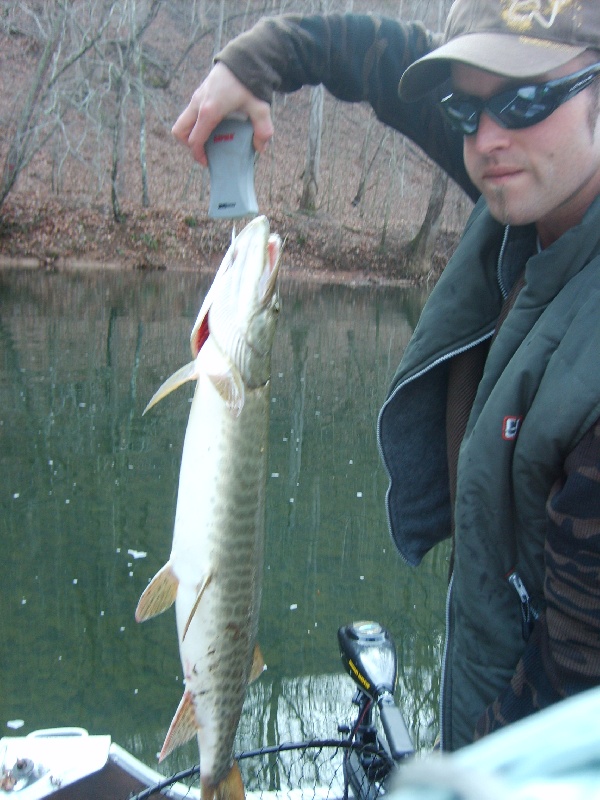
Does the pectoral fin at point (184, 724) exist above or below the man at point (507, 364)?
below

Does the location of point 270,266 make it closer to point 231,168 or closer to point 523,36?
point 231,168

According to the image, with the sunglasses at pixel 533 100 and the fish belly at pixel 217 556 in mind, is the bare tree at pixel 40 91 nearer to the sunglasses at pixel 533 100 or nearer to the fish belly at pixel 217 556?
the fish belly at pixel 217 556

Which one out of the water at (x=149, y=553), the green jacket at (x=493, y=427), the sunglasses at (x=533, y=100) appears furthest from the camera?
the water at (x=149, y=553)

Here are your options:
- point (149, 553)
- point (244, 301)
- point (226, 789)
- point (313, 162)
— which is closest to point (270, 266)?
point (244, 301)

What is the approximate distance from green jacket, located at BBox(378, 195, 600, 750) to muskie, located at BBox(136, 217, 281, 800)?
0.40 meters

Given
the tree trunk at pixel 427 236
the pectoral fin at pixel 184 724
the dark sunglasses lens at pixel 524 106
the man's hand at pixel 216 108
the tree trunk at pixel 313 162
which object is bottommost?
the pectoral fin at pixel 184 724

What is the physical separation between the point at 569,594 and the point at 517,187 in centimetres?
86

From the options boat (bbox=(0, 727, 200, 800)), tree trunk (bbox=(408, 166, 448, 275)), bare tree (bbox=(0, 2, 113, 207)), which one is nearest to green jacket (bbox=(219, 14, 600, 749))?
boat (bbox=(0, 727, 200, 800))

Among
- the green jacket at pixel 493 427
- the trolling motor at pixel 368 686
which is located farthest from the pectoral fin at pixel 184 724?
the green jacket at pixel 493 427

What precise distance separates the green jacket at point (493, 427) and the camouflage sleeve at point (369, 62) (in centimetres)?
36

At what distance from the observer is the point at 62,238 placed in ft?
65.8

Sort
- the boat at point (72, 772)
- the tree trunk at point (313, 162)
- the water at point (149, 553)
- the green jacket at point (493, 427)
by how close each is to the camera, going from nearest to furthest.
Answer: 1. the green jacket at point (493, 427)
2. the boat at point (72, 772)
3. the water at point (149, 553)
4. the tree trunk at point (313, 162)

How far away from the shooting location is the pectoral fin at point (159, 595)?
1946 mm

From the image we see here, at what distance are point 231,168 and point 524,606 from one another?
1.26 metres
